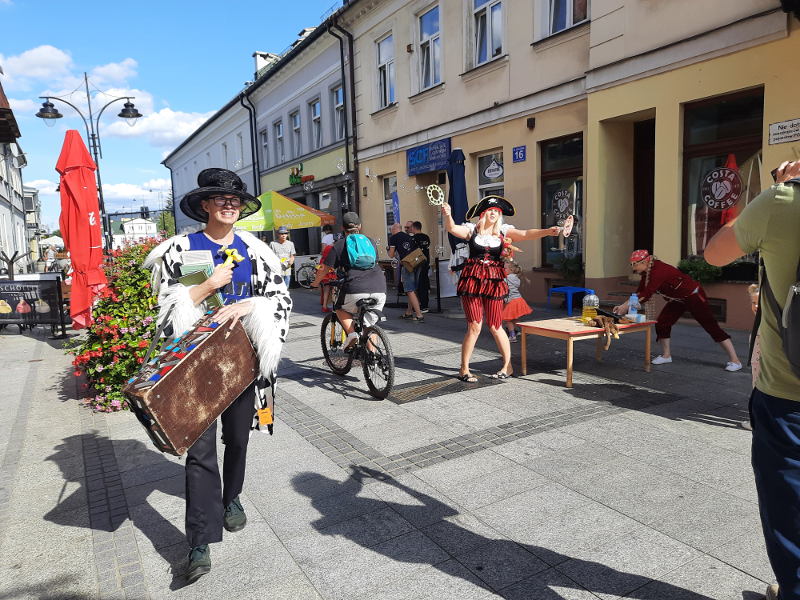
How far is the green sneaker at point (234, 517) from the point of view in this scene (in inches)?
124

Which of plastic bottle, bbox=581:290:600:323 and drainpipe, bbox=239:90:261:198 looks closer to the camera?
plastic bottle, bbox=581:290:600:323

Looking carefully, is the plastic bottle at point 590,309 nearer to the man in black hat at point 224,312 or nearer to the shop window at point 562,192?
the man in black hat at point 224,312

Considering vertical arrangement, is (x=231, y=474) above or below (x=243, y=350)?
below

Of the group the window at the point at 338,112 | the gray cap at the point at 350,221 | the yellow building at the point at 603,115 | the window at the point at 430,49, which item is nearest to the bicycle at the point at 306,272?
the window at the point at 338,112

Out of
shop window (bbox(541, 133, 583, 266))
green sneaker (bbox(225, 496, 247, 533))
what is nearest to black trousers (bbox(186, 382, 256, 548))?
green sneaker (bbox(225, 496, 247, 533))

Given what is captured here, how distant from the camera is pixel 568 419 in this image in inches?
187

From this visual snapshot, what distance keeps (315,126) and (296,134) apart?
1.94m

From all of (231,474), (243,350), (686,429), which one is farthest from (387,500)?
(686,429)

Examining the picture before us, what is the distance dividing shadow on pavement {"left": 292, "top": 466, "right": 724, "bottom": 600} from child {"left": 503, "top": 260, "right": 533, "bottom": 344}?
4194mm

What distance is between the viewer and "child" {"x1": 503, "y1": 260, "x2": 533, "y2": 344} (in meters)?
7.50

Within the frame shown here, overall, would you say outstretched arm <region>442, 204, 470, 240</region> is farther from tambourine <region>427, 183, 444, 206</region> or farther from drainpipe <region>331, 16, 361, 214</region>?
drainpipe <region>331, 16, 361, 214</region>

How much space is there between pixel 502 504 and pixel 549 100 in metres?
9.51

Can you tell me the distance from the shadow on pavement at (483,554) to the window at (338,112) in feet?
56.7

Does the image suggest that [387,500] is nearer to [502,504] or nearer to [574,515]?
[502,504]
